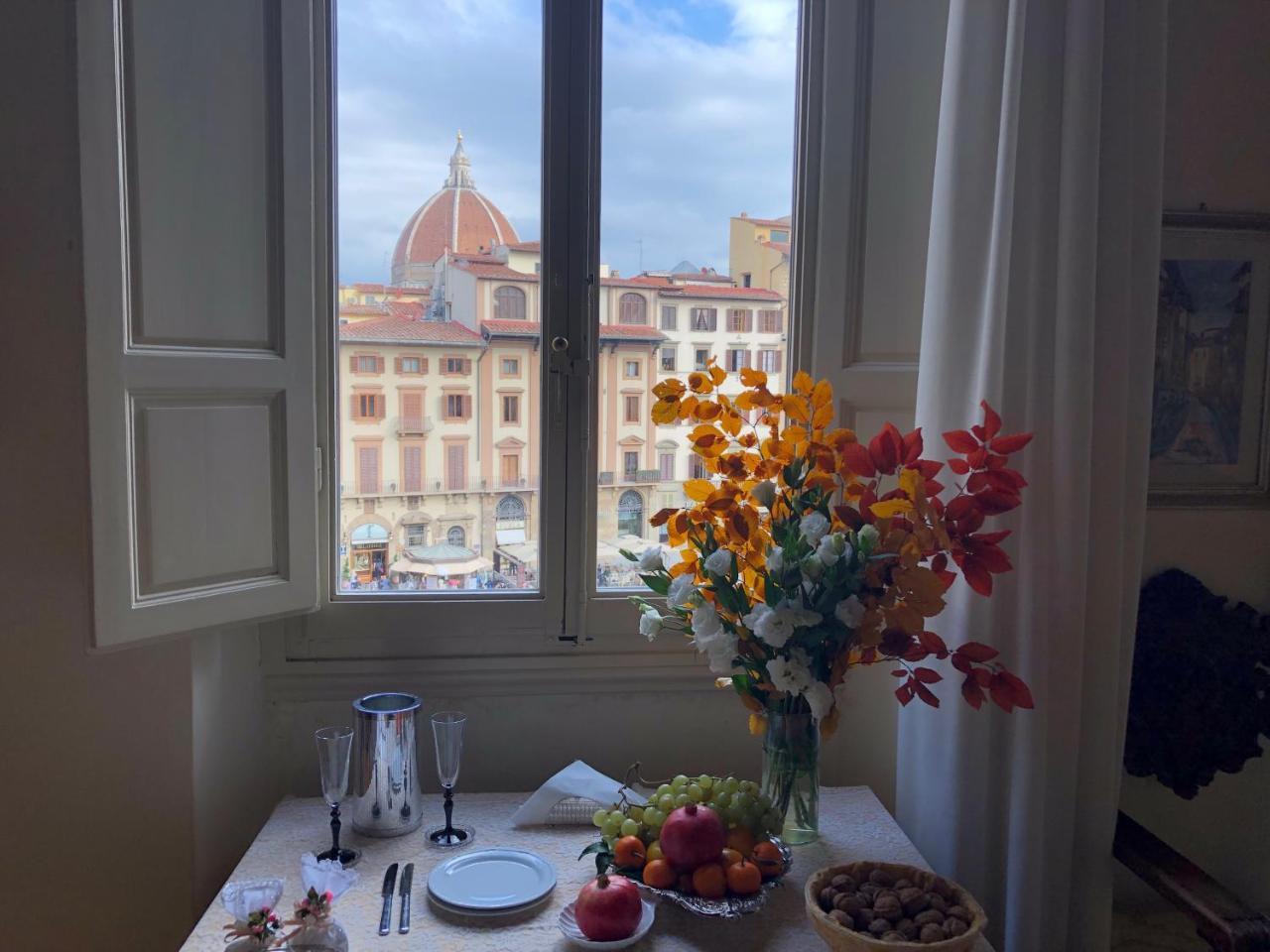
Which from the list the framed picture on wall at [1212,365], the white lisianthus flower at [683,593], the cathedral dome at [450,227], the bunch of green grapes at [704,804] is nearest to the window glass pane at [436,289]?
the cathedral dome at [450,227]

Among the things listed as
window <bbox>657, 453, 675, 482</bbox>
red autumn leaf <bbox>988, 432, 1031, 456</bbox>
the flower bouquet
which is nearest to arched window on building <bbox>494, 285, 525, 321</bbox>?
window <bbox>657, 453, 675, 482</bbox>

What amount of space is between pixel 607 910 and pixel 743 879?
17cm

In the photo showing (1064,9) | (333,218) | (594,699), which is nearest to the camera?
(1064,9)

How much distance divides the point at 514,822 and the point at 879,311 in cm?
105

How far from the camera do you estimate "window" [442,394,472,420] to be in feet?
5.60

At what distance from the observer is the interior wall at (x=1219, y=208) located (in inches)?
65.5

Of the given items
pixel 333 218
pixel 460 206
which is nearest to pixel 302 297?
pixel 333 218

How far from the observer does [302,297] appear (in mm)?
1485

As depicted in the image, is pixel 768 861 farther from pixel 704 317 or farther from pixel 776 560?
pixel 704 317

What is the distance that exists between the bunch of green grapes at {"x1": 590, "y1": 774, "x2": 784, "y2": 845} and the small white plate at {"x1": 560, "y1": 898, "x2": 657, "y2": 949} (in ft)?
0.30

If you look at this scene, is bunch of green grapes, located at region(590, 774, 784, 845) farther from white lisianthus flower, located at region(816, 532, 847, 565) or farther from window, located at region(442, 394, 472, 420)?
window, located at region(442, 394, 472, 420)

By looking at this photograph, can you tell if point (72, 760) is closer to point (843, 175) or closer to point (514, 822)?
point (514, 822)

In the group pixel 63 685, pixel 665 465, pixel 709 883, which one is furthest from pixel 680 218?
pixel 63 685

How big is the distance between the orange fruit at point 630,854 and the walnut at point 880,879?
11.3 inches
